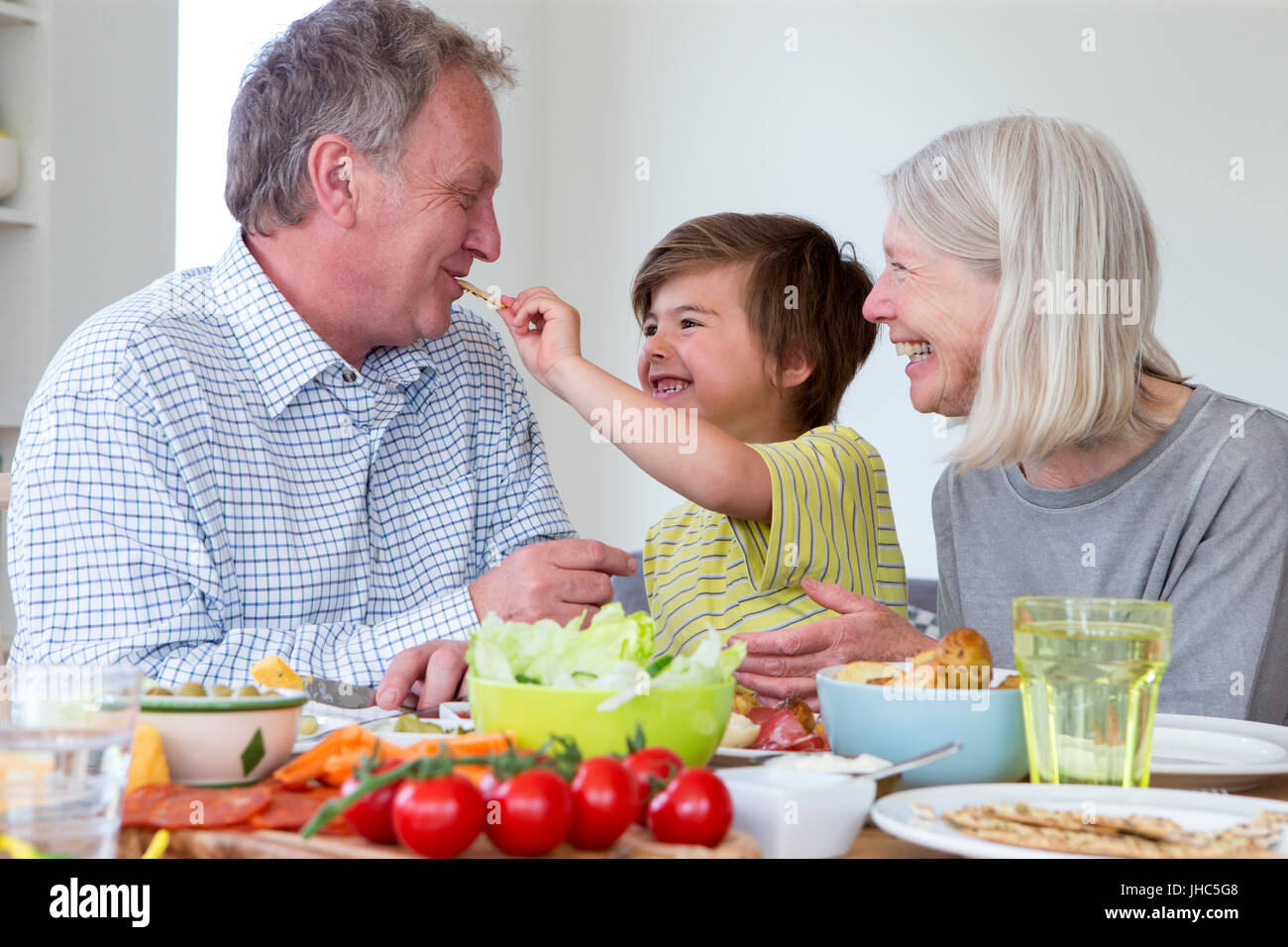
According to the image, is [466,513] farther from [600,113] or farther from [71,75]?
[600,113]

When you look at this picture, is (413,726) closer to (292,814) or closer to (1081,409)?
(292,814)

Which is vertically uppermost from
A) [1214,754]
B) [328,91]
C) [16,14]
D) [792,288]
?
[16,14]

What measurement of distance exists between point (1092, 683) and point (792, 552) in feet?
2.73

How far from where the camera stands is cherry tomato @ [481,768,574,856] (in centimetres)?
60

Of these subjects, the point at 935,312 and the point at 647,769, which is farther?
the point at 935,312

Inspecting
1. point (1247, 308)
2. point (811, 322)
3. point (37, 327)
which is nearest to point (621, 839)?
point (811, 322)

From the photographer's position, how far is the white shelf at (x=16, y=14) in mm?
2941

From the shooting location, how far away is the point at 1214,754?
987 mm

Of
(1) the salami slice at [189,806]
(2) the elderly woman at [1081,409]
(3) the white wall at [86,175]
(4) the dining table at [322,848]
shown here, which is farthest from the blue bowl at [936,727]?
(3) the white wall at [86,175]

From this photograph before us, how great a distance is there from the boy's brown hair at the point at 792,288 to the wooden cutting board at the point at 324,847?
62.0 inches

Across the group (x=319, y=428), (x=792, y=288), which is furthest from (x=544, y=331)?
(x=792, y=288)

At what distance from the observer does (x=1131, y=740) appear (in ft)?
2.73

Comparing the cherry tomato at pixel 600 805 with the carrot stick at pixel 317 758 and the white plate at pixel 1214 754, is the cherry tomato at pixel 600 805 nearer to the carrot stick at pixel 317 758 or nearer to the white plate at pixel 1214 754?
the carrot stick at pixel 317 758
